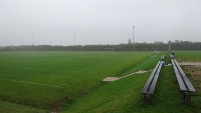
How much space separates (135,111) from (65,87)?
9.04m

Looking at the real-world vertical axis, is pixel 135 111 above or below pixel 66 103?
above

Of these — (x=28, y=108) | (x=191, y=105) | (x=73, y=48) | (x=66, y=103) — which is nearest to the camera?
(x=191, y=105)

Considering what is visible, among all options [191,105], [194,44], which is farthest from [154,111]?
[194,44]

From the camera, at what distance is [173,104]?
7445 mm

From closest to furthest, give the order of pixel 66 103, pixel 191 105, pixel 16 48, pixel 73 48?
pixel 191 105 < pixel 66 103 < pixel 73 48 < pixel 16 48

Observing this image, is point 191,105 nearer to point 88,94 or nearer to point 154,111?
point 154,111

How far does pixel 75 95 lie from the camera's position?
1402cm

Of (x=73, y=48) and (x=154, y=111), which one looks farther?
(x=73, y=48)

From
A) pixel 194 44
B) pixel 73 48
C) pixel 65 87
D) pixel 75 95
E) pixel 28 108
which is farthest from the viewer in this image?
pixel 73 48

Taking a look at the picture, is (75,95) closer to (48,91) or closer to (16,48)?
(48,91)

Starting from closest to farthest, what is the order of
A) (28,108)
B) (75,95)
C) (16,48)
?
(28,108), (75,95), (16,48)

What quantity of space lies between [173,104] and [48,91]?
28.4ft

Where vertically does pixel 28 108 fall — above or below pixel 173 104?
below

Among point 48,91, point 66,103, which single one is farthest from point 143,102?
point 48,91
